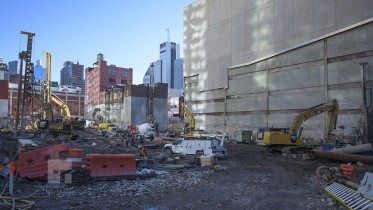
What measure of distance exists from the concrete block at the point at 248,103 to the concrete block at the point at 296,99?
1.47 m

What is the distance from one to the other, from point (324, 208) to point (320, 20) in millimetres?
29885

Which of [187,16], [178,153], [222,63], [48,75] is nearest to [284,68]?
[222,63]

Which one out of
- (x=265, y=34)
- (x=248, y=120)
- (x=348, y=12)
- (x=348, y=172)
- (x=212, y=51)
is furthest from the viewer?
(x=212, y=51)

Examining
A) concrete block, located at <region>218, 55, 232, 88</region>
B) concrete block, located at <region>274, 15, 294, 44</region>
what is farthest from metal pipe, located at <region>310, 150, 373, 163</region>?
concrete block, located at <region>218, 55, 232, 88</region>

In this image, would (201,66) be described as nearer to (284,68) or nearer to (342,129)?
(284,68)

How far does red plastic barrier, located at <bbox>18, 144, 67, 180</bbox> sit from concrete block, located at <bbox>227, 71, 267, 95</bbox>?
33241 millimetres

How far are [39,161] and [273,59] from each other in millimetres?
33302

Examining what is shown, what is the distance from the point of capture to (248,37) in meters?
44.3

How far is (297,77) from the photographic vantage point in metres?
36.7

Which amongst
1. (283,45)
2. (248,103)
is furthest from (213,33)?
(283,45)

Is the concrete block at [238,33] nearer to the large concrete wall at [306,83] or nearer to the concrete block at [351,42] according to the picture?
the large concrete wall at [306,83]

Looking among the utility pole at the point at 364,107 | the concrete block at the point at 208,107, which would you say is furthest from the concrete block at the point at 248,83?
the utility pole at the point at 364,107

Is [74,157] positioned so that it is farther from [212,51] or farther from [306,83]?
[212,51]

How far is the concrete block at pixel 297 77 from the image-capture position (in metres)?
34.5
